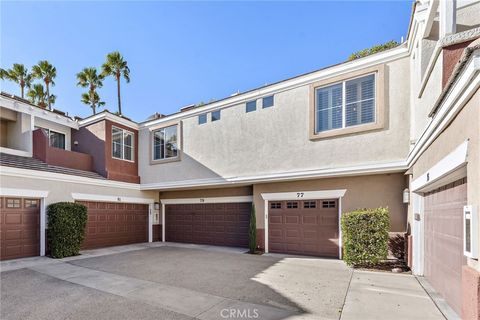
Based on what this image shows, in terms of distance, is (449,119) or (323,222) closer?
(449,119)

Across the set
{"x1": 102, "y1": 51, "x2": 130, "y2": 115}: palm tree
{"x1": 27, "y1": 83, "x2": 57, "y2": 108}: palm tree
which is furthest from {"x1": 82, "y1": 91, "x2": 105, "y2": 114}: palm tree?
{"x1": 27, "y1": 83, "x2": 57, "y2": 108}: palm tree

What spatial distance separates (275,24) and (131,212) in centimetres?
1132

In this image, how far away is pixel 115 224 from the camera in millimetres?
12891

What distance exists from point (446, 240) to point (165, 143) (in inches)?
463

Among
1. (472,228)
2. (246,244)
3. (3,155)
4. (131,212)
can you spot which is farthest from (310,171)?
(3,155)

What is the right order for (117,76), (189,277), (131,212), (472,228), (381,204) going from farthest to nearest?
(117,76) < (131,212) < (381,204) < (189,277) < (472,228)

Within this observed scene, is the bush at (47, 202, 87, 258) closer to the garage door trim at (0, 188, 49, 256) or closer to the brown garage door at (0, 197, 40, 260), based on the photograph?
the garage door trim at (0, 188, 49, 256)

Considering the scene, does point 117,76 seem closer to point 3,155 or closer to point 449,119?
point 3,155

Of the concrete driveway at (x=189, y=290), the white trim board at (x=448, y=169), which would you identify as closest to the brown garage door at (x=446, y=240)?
the white trim board at (x=448, y=169)

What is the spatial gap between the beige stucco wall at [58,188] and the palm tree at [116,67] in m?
15.5

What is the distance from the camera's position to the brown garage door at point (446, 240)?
173 inches

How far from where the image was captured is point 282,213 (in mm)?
11023

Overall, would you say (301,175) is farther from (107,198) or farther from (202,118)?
(107,198)

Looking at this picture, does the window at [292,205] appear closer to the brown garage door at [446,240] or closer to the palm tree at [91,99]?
the brown garage door at [446,240]
